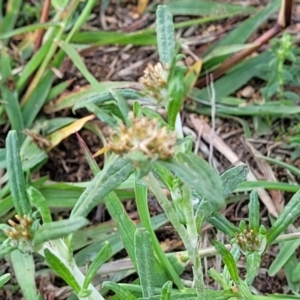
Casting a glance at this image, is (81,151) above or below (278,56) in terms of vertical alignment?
below

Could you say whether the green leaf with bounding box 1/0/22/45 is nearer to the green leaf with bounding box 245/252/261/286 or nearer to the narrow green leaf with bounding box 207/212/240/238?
the narrow green leaf with bounding box 207/212/240/238

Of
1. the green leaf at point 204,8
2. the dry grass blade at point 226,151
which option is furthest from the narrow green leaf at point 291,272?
the green leaf at point 204,8

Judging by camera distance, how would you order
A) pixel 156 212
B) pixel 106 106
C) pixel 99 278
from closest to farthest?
pixel 106 106 → pixel 99 278 → pixel 156 212

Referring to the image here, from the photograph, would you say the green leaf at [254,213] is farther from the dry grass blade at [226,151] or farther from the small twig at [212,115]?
the small twig at [212,115]

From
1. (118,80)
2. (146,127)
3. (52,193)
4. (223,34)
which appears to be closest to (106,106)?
(146,127)

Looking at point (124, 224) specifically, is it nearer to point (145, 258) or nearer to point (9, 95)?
point (145, 258)

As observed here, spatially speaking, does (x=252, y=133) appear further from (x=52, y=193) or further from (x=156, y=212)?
(x=52, y=193)

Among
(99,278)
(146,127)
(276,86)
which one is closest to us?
(146,127)
